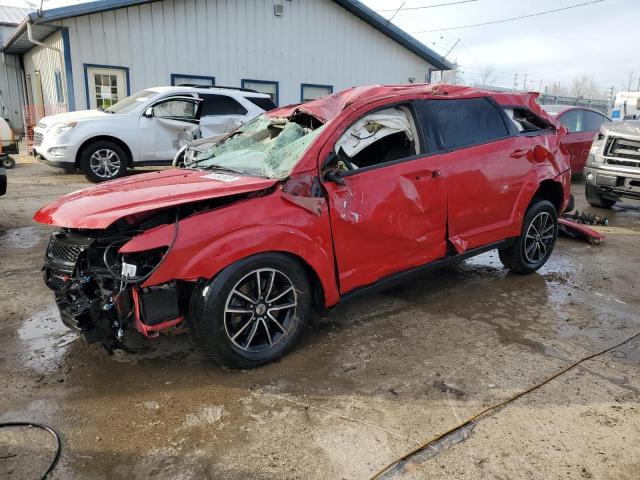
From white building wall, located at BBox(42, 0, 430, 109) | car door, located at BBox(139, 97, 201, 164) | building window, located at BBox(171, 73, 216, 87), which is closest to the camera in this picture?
car door, located at BBox(139, 97, 201, 164)

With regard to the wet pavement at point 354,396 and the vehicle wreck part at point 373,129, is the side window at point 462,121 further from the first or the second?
the wet pavement at point 354,396

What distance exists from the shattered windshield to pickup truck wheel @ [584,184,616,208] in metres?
6.84

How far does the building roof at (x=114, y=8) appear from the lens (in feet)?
41.4

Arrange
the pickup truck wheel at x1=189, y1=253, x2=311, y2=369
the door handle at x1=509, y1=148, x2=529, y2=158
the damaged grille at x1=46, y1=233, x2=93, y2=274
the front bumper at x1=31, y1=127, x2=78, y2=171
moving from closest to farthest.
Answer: the pickup truck wheel at x1=189, y1=253, x2=311, y2=369 < the damaged grille at x1=46, y1=233, x2=93, y2=274 < the door handle at x1=509, y1=148, x2=529, y2=158 < the front bumper at x1=31, y1=127, x2=78, y2=171

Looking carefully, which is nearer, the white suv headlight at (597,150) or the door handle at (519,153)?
the door handle at (519,153)

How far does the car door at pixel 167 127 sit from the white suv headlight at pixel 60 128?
1.28 m

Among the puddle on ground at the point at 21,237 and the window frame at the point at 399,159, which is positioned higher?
the window frame at the point at 399,159

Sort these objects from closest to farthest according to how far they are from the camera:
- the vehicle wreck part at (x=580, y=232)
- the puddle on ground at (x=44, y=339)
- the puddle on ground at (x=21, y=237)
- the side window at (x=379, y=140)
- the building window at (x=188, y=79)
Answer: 1. the puddle on ground at (x=44, y=339)
2. the side window at (x=379, y=140)
3. the puddle on ground at (x=21, y=237)
4. the vehicle wreck part at (x=580, y=232)
5. the building window at (x=188, y=79)

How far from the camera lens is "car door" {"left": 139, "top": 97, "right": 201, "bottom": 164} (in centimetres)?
1031

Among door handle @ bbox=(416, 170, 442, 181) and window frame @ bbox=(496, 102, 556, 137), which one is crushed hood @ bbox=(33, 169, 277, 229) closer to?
door handle @ bbox=(416, 170, 442, 181)

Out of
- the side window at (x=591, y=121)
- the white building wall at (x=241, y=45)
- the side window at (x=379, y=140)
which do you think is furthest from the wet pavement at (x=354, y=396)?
the white building wall at (x=241, y=45)

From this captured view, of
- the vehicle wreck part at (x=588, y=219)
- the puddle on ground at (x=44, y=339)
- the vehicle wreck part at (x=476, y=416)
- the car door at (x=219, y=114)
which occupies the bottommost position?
the vehicle wreck part at (x=476, y=416)

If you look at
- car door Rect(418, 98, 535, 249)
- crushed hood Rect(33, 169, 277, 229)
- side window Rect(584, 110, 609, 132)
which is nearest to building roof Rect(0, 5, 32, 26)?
side window Rect(584, 110, 609, 132)

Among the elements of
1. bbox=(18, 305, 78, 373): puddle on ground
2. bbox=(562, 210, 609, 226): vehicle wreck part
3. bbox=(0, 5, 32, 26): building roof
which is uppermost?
bbox=(0, 5, 32, 26): building roof
